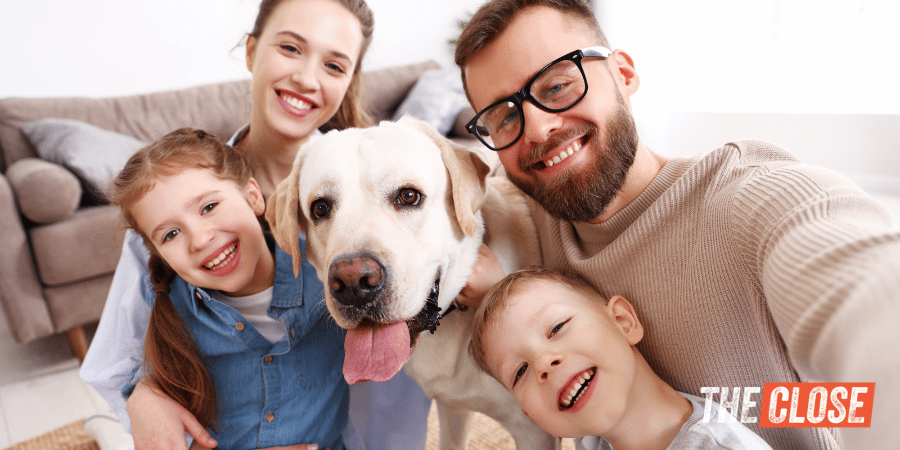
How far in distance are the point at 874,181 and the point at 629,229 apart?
3.25 meters

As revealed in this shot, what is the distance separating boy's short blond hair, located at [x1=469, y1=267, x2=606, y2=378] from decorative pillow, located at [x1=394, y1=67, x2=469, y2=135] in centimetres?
341

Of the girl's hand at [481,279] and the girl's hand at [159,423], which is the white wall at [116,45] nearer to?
the girl's hand at [159,423]

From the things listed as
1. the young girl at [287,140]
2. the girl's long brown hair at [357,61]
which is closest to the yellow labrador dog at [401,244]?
the young girl at [287,140]

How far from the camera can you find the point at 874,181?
3346 mm

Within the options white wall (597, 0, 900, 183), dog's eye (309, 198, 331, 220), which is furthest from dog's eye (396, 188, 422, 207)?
white wall (597, 0, 900, 183)

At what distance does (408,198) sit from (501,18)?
1.66ft

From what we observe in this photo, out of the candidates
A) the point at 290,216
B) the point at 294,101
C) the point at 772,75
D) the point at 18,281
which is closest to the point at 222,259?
the point at 290,216

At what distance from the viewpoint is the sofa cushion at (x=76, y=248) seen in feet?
9.72

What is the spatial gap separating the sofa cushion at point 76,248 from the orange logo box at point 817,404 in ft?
10.4

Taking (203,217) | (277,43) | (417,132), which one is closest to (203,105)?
(277,43)

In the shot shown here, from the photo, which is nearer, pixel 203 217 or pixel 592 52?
pixel 592 52

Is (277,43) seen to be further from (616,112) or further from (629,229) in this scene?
(629,229)

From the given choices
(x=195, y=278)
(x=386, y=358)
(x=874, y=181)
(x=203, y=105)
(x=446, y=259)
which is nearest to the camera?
(x=386, y=358)

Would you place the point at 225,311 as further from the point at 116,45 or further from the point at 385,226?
the point at 116,45
